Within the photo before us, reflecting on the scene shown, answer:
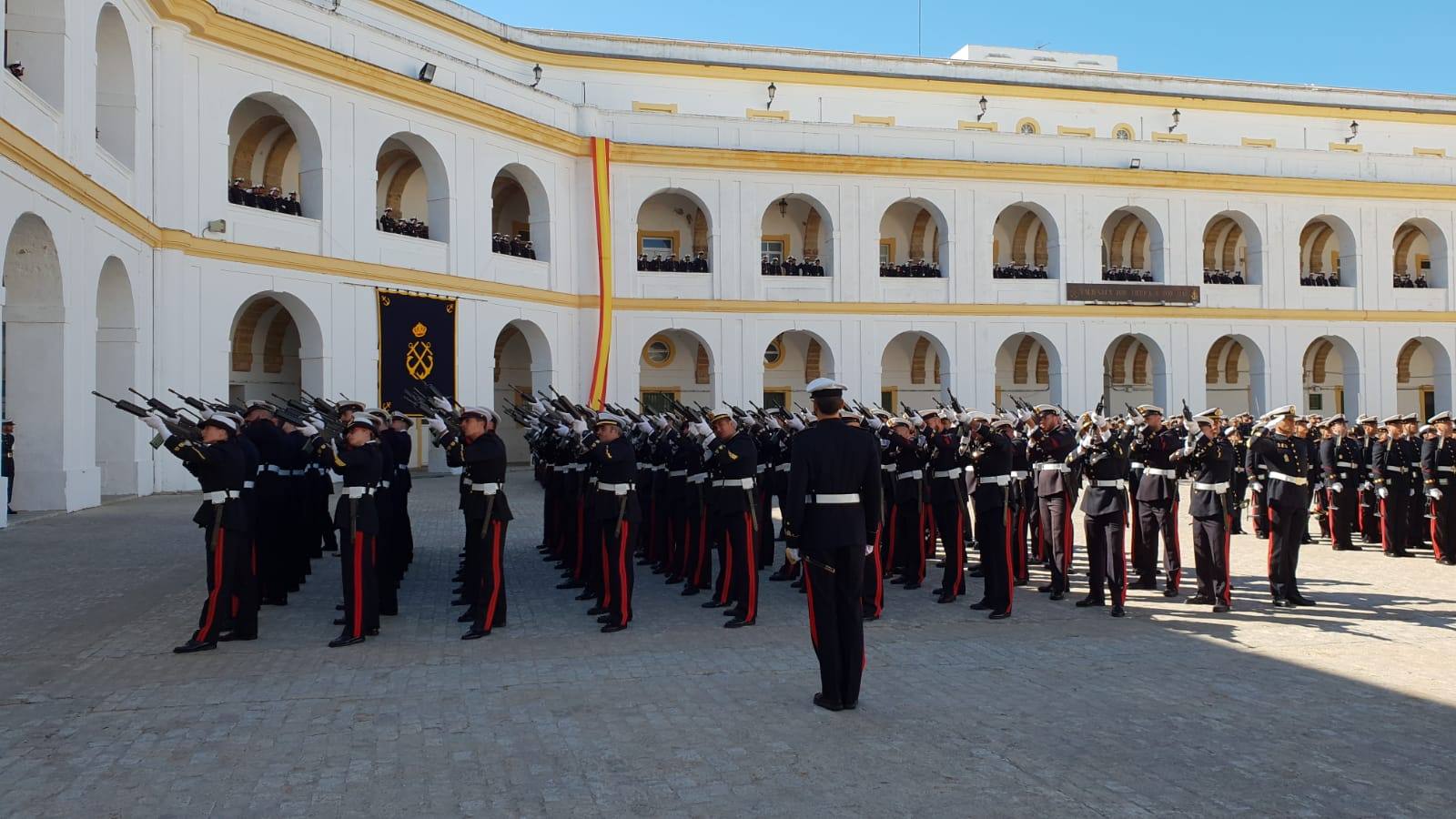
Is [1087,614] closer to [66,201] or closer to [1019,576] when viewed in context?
[1019,576]

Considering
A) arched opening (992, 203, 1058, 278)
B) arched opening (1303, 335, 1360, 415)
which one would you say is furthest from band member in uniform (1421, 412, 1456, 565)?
arched opening (1303, 335, 1360, 415)

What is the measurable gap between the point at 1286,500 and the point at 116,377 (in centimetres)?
1670

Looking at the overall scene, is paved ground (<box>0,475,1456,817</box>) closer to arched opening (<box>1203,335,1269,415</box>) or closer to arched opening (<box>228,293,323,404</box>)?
arched opening (<box>228,293,323,404</box>)

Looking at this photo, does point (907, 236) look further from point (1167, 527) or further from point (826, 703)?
point (826, 703)

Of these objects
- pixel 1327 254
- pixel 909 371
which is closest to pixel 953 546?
pixel 909 371

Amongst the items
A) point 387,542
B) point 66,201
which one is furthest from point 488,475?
point 66,201

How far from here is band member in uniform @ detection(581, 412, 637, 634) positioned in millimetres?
8625

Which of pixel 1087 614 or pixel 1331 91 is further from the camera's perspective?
pixel 1331 91

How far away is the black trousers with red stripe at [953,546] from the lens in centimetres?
983

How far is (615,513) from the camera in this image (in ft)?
29.2

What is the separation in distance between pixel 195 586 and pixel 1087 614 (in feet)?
26.7

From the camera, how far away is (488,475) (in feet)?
28.2

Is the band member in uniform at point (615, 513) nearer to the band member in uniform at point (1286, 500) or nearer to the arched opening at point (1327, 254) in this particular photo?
the band member in uniform at point (1286, 500)

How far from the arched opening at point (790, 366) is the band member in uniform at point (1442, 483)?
19.7m
